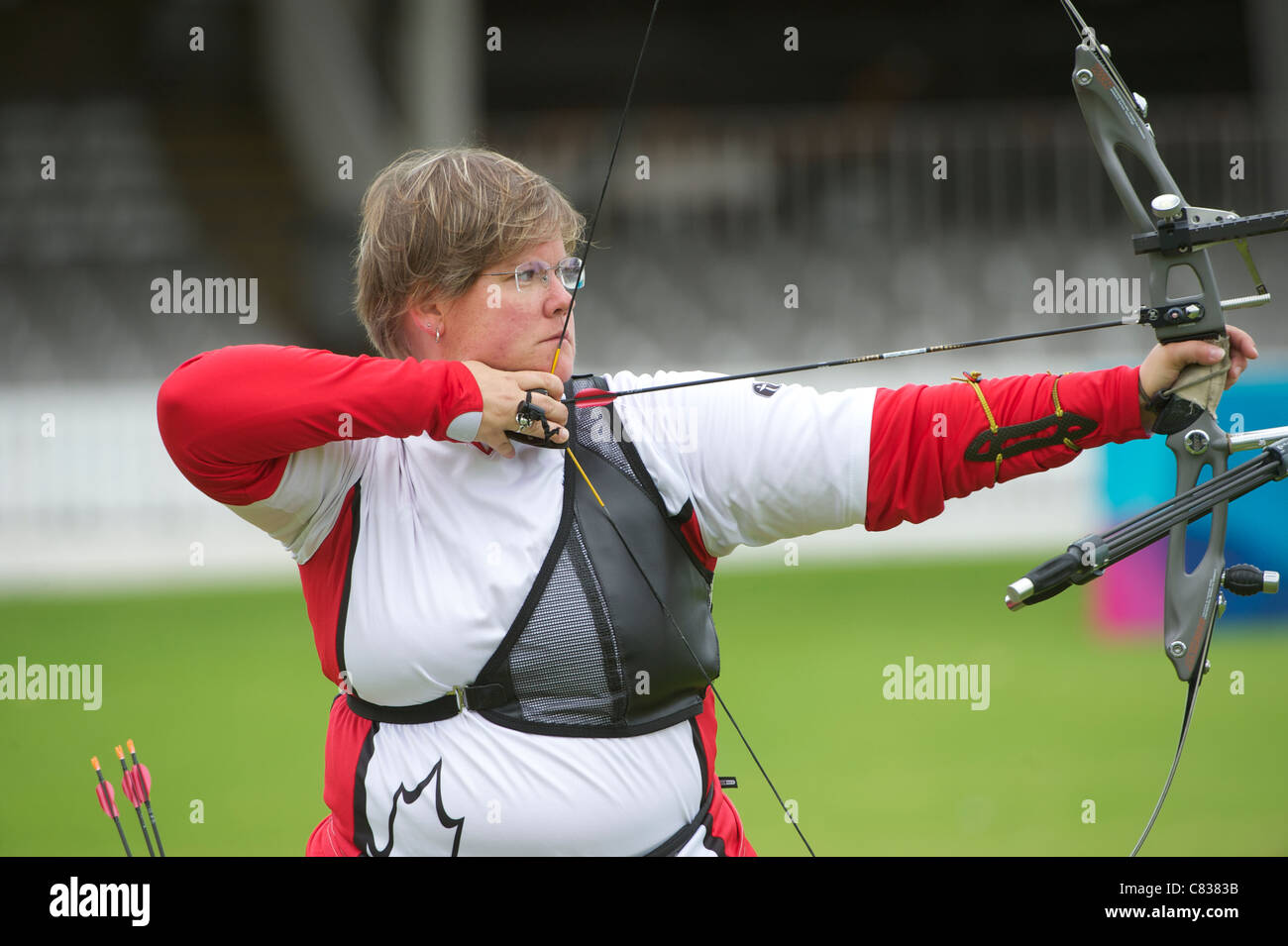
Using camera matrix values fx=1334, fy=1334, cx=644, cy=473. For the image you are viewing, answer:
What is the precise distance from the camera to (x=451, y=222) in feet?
5.66

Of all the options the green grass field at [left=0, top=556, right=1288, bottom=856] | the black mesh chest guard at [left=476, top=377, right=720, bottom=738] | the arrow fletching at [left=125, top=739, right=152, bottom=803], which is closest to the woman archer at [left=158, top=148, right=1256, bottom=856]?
the black mesh chest guard at [left=476, top=377, right=720, bottom=738]

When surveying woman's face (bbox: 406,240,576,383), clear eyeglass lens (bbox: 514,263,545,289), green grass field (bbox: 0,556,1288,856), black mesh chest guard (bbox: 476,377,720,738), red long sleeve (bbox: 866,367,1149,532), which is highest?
clear eyeglass lens (bbox: 514,263,545,289)

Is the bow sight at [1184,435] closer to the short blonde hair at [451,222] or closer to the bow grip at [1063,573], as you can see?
the bow grip at [1063,573]

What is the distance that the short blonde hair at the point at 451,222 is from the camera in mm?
1719

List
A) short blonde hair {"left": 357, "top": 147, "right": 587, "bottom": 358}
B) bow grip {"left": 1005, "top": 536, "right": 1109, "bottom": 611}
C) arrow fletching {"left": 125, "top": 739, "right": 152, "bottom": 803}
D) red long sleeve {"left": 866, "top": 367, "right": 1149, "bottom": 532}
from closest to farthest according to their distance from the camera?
bow grip {"left": 1005, "top": 536, "right": 1109, "bottom": 611} < red long sleeve {"left": 866, "top": 367, "right": 1149, "bottom": 532} < short blonde hair {"left": 357, "top": 147, "right": 587, "bottom": 358} < arrow fletching {"left": 125, "top": 739, "right": 152, "bottom": 803}

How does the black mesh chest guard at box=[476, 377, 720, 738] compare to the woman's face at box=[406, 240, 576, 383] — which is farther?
the woman's face at box=[406, 240, 576, 383]

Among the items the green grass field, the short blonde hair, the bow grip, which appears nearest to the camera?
the bow grip

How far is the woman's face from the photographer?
1.73 metres

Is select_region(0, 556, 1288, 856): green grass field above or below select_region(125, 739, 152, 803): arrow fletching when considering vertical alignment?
below

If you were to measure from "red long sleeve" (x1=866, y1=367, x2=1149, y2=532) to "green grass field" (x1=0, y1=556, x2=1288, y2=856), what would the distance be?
1976 millimetres

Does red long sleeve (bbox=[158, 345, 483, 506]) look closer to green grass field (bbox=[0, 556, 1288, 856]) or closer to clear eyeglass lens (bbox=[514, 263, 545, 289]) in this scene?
clear eyeglass lens (bbox=[514, 263, 545, 289])

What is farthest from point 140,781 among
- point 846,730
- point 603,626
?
point 846,730

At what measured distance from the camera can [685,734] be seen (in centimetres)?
168

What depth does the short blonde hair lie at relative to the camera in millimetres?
1719
